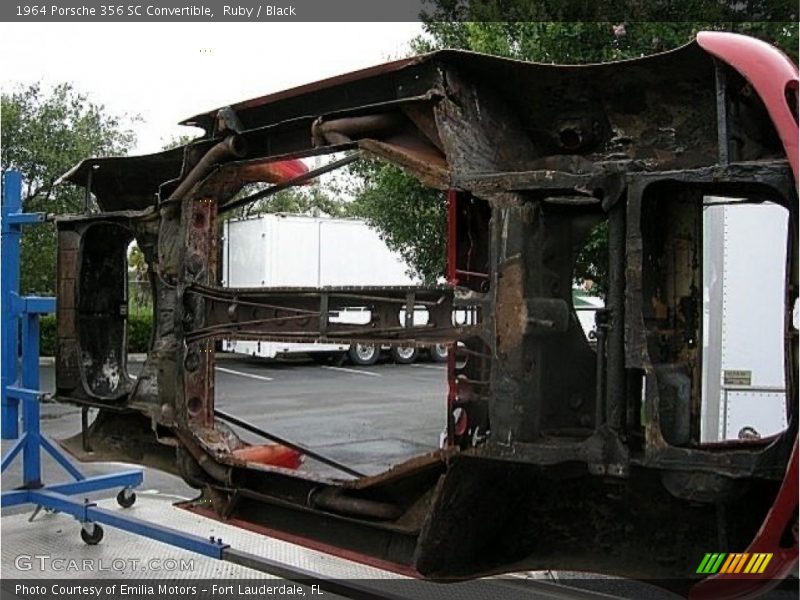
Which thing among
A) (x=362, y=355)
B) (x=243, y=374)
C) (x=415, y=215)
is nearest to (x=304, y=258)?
(x=362, y=355)

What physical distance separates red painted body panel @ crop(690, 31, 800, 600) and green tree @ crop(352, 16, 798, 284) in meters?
3.67

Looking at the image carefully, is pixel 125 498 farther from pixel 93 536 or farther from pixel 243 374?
pixel 243 374

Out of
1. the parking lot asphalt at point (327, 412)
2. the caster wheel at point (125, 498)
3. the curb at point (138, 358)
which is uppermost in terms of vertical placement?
the curb at point (138, 358)

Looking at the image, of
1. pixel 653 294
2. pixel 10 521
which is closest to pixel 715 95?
pixel 653 294

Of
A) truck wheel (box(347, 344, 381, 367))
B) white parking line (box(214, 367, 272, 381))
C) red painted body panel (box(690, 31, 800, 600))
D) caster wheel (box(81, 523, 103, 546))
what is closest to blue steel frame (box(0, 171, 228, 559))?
caster wheel (box(81, 523, 103, 546))

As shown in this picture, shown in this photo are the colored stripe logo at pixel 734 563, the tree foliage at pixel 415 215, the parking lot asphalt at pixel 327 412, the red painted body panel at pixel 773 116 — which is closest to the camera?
the red painted body panel at pixel 773 116

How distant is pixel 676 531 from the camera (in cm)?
334

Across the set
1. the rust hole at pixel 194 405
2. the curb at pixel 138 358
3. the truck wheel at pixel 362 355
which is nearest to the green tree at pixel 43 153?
the curb at pixel 138 358

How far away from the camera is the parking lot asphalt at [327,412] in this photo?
8.55m

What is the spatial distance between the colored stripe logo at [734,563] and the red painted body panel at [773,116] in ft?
0.07

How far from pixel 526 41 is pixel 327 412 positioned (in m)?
6.45

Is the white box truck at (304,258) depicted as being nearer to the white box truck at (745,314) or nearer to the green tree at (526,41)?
the green tree at (526,41)

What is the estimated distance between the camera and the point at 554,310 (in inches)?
129

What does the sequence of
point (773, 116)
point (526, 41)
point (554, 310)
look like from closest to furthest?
1. point (773, 116)
2. point (554, 310)
3. point (526, 41)
